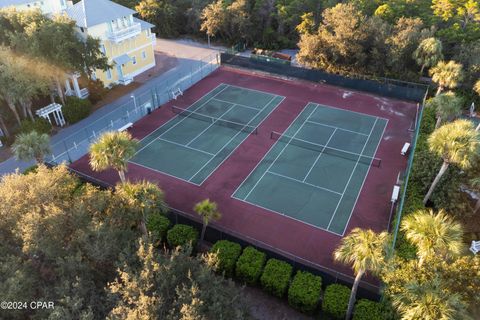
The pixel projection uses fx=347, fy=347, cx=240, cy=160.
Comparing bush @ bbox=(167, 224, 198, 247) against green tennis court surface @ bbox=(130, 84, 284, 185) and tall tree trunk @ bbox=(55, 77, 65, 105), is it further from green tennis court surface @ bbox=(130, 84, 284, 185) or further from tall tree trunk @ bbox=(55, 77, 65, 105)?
tall tree trunk @ bbox=(55, 77, 65, 105)

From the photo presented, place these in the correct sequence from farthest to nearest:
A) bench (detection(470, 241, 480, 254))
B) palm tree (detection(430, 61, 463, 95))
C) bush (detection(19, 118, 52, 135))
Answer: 1. palm tree (detection(430, 61, 463, 95))
2. bush (detection(19, 118, 52, 135))
3. bench (detection(470, 241, 480, 254))

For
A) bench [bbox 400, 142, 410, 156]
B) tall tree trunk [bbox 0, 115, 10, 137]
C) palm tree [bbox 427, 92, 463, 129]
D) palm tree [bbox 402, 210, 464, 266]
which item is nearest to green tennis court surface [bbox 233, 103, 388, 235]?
bench [bbox 400, 142, 410, 156]

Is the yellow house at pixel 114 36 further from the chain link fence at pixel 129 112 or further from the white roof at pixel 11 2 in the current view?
the chain link fence at pixel 129 112

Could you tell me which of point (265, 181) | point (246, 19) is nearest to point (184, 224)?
point (265, 181)

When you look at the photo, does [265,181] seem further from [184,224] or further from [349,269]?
[349,269]

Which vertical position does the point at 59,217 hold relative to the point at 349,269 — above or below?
above
